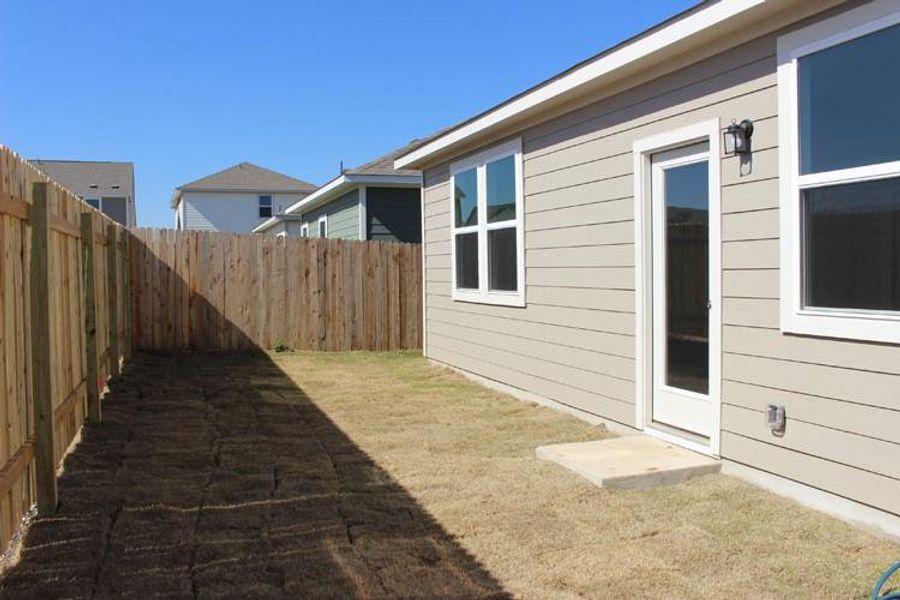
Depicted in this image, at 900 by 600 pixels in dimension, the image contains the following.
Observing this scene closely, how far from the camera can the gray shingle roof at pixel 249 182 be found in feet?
125

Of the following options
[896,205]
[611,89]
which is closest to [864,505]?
[896,205]

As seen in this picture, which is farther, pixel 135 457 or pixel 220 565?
pixel 135 457

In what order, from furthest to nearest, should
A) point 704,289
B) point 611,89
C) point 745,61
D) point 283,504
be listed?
point 611,89 → point 704,289 → point 745,61 → point 283,504

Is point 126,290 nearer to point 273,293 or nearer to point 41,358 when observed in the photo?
point 273,293

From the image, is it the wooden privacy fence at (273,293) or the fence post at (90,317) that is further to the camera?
the wooden privacy fence at (273,293)

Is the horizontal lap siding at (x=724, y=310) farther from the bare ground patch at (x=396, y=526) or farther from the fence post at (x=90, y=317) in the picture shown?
the fence post at (x=90, y=317)

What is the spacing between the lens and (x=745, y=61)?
4750 mm

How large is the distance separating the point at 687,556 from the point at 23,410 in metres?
3.28

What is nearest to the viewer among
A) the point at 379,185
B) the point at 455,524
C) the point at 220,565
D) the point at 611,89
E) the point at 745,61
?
the point at 220,565

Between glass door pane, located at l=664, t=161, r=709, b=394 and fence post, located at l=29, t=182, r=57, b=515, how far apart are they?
155 inches

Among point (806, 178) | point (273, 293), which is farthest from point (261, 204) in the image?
point (806, 178)

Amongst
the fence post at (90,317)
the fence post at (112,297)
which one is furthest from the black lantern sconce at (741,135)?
the fence post at (112,297)

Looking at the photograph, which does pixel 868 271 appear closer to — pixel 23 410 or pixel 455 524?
pixel 455 524

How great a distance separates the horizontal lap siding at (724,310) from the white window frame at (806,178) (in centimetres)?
8
